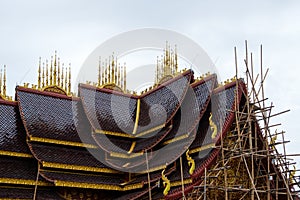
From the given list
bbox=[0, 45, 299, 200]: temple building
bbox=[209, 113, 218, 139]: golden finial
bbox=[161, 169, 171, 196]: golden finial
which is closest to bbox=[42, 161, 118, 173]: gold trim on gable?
bbox=[0, 45, 299, 200]: temple building

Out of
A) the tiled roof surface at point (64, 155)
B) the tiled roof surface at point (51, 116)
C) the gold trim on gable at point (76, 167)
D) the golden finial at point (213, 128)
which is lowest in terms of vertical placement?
the gold trim on gable at point (76, 167)

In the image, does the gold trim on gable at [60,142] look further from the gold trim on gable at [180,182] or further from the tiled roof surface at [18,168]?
the gold trim on gable at [180,182]

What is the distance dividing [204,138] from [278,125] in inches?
100

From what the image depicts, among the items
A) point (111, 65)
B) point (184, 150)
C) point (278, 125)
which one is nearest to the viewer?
point (278, 125)

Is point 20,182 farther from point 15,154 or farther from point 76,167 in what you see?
point 76,167

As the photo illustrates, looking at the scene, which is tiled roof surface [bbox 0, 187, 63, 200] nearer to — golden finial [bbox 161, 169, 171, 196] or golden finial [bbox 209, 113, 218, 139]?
golden finial [bbox 161, 169, 171, 196]

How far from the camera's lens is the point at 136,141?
18.0 metres

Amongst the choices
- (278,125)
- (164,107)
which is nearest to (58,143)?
(164,107)

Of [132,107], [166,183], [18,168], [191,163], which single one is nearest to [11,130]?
[18,168]

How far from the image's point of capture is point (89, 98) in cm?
1864

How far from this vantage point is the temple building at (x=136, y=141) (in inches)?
562

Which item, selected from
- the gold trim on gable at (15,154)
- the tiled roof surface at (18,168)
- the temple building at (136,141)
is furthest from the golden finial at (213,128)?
the gold trim on gable at (15,154)

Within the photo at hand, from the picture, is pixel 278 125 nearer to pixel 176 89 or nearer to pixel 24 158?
pixel 176 89

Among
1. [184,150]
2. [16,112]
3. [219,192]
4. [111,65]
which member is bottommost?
[219,192]
